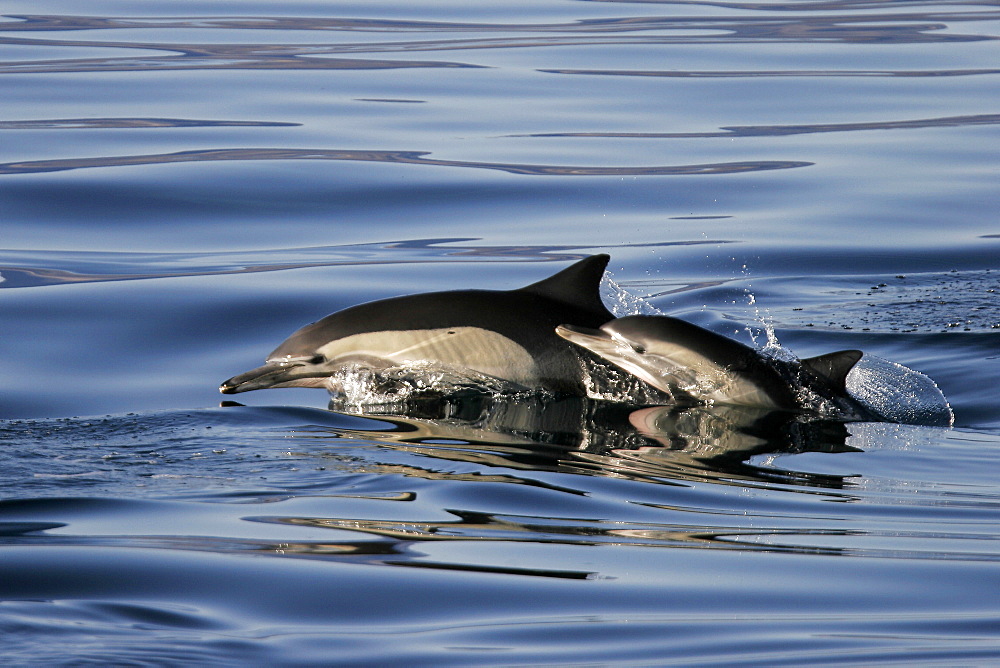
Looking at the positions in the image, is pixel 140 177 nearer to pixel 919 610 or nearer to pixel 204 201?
pixel 204 201

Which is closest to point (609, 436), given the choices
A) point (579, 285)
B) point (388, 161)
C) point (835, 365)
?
point (579, 285)

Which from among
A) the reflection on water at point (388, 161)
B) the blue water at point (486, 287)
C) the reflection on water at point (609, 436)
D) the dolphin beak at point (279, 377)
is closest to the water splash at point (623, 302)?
the blue water at point (486, 287)

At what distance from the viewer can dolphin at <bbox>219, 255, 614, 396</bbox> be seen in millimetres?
8281

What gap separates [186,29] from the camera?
2928cm

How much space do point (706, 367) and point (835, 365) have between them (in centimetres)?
67

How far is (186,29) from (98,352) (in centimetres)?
2057

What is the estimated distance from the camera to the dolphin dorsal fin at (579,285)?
325 inches

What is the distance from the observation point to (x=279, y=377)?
28.1ft

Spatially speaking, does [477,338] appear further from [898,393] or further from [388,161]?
[388,161]

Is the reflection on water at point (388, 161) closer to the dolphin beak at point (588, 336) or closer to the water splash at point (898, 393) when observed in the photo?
the water splash at point (898, 393)

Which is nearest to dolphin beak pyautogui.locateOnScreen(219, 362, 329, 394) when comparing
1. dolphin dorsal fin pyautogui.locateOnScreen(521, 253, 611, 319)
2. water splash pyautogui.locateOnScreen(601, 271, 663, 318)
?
dolphin dorsal fin pyautogui.locateOnScreen(521, 253, 611, 319)

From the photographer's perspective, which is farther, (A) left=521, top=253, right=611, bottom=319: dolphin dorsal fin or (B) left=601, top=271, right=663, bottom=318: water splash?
(B) left=601, top=271, right=663, bottom=318: water splash

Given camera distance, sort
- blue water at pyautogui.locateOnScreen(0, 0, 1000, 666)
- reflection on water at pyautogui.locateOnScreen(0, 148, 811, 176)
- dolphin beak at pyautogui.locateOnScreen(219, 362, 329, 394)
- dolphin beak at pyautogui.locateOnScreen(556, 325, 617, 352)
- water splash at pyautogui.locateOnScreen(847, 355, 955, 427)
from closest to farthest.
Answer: blue water at pyautogui.locateOnScreen(0, 0, 1000, 666), dolphin beak at pyautogui.locateOnScreen(556, 325, 617, 352), water splash at pyautogui.locateOnScreen(847, 355, 955, 427), dolphin beak at pyautogui.locateOnScreen(219, 362, 329, 394), reflection on water at pyautogui.locateOnScreen(0, 148, 811, 176)

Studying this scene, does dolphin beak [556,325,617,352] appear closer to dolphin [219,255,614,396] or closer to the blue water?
dolphin [219,255,614,396]
